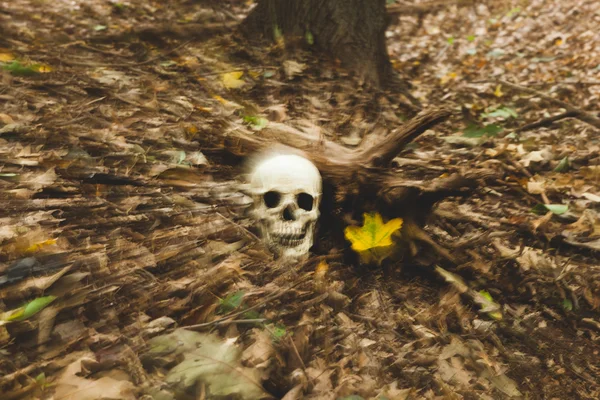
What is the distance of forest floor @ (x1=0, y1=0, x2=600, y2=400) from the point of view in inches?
63.7

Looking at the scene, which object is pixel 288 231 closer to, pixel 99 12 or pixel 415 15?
pixel 99 12

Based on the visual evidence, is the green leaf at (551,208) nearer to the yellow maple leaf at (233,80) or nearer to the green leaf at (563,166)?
the green leaf at (563,166)

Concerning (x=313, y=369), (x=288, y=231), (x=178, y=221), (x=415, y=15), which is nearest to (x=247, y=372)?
(x=313, y=369)

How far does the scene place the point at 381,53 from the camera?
4.55 m

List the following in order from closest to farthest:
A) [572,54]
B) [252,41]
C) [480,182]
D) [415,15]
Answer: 1. [480,182]
2. [252,41]
3. [572,54]
4. [415,15]

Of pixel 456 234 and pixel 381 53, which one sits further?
pixel 381 53

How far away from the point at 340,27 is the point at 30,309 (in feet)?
12.3

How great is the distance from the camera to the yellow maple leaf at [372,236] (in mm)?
Answer: 2236

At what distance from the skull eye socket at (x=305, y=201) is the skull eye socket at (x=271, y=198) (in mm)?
104

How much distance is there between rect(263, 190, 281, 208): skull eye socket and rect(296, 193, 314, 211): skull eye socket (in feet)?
0.34

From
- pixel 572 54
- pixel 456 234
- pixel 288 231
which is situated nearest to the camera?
pixel 288 231

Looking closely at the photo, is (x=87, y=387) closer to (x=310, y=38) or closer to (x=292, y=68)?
(x=292, y=68)

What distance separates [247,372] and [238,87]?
2882 millimetres

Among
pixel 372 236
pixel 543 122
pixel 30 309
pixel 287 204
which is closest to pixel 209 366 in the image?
pixel 30 309
